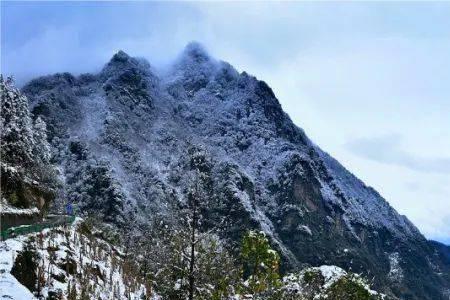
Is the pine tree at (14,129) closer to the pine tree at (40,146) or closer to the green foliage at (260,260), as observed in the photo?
the pine tree at (40,146)

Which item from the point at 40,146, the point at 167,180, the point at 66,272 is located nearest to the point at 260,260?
the point at 66,272

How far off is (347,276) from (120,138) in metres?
140

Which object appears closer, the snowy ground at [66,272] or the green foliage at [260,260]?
the snowy ground at [66,272]

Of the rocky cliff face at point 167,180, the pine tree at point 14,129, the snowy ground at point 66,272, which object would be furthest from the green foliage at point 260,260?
the rocky cliff face at point 167,180

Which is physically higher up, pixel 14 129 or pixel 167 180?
pixel 167 180

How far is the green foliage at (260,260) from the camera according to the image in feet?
108

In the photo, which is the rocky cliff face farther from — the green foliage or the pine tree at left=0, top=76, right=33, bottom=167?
the green foliage

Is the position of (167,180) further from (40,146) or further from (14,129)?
(14,129)

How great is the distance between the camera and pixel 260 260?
35.2m

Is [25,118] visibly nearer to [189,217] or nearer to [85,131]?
[189,217]

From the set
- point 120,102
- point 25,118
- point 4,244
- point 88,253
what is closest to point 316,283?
point 88,253

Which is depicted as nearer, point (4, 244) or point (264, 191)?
point (4, 244)

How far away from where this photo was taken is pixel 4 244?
25.1m

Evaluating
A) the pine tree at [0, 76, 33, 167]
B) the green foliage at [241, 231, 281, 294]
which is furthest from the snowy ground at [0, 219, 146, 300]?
the pine tree at [0, 76, 33, 167]
